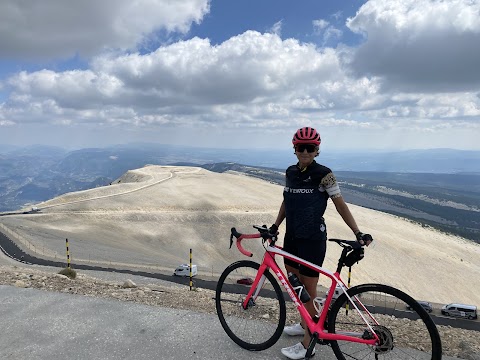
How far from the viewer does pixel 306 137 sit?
5.61m

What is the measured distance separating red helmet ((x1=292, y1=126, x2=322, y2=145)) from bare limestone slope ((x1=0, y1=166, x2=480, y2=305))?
105 ft

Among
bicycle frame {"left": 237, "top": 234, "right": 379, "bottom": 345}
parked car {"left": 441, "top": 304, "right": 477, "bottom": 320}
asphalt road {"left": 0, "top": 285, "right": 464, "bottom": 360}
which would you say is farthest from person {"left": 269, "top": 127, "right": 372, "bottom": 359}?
parked car {"left": 441, "top": 304, "right": 477, "bottom": 320}

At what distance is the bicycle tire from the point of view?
476 cm

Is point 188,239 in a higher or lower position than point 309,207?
lower

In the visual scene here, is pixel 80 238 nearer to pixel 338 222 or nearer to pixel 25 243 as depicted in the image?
pixel 25 243

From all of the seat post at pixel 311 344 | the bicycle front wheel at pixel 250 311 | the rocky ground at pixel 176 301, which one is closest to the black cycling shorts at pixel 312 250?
the bicycle front wheel at pixel 250 311

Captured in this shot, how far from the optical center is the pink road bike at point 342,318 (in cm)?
490

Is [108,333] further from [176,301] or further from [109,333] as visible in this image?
[176,301]

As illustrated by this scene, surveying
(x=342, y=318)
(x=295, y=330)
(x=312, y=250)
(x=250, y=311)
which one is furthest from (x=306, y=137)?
(x=295, y=330)

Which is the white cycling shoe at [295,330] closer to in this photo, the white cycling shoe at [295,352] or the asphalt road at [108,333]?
the asphalt road at [108,333]

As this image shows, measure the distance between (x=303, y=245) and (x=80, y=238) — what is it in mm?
45321

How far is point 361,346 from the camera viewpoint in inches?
200

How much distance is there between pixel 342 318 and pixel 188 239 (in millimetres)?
51046

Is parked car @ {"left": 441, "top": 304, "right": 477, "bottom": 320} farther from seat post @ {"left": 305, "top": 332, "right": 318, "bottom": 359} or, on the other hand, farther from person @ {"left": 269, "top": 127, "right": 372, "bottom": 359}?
seat post @ {"left": 305, "top": 332, "right": 318, "bottom": 359}
